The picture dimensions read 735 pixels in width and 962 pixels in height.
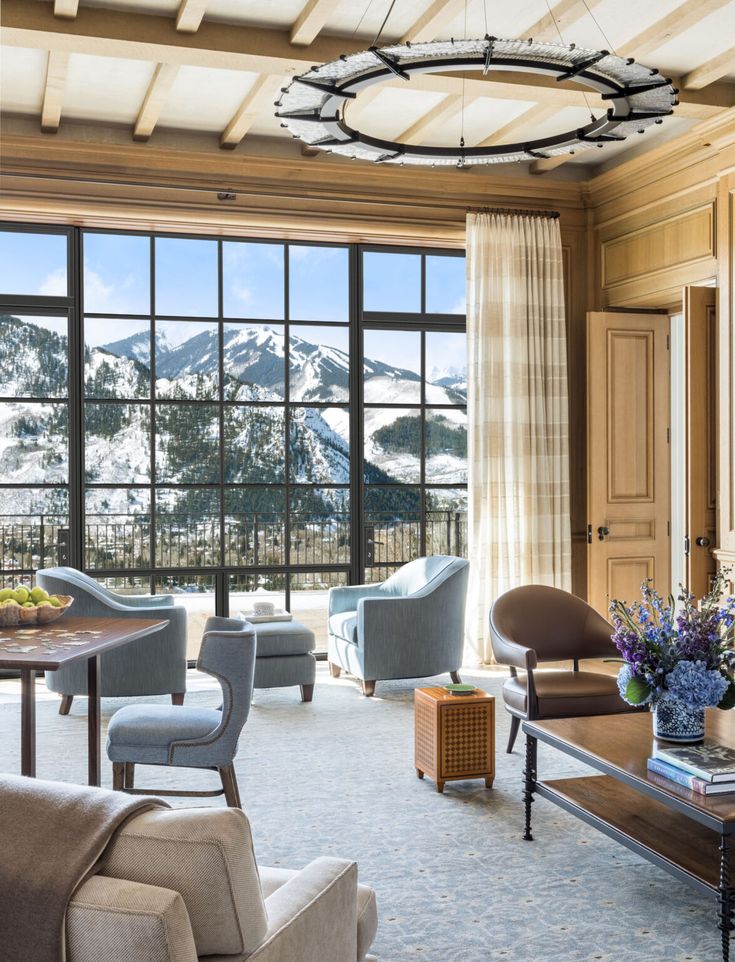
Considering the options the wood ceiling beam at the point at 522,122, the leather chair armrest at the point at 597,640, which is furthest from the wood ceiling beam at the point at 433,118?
the leather chair armrest at the point at 597,640

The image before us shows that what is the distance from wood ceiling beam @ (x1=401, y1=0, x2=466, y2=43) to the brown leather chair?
2633 millimetres

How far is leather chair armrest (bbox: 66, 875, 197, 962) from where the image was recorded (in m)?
1.34

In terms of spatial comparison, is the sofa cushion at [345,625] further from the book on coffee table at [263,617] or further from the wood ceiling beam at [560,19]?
the wood ceiling beam at [560,19]

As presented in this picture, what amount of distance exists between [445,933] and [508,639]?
5.94ft

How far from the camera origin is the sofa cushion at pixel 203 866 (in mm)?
1436

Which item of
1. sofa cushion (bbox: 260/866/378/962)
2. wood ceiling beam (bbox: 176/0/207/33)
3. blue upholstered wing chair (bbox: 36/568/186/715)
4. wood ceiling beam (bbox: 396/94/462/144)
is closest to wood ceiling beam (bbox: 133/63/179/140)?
wood ceiling beam (bbox: 176/0/207/33)

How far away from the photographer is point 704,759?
9.48 ft

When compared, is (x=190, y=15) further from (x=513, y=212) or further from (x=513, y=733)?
(x=513, y=733)

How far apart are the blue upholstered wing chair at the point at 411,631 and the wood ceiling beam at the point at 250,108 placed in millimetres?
2851

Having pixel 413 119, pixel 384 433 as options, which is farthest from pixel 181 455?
pixel 413 119

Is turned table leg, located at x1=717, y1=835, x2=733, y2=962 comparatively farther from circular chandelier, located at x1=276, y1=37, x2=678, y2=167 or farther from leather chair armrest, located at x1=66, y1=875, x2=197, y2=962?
circular chandelier, located at x1=276, y1=37, x2=678, y2=167

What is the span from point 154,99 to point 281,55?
3.48 feet

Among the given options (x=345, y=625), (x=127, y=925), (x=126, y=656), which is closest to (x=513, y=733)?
(x=345, y=625)

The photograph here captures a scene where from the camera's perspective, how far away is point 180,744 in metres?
3.52
